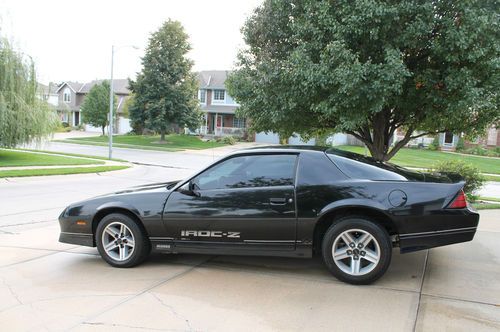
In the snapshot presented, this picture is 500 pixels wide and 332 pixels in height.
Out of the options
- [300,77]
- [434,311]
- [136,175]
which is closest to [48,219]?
[300,77]

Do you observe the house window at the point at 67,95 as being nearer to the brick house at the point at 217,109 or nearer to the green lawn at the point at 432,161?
the brick house at the point at 217,109

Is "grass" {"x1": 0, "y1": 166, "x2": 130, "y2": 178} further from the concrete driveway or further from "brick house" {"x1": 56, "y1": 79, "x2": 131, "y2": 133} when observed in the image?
"brick house" {"x1": 56, "y1": 79, "x2": 131, "y2": 133}

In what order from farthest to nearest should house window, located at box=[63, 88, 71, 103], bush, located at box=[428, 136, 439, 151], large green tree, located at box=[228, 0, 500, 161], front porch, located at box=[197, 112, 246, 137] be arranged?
house window, located at box=[63, 88, 71, 103] → front porch, located at box=[197, 112, 246, 137] → bush, located at box=[428, 136, 439, 151] → large green tree, located at box=[228, 0, 500, 161]

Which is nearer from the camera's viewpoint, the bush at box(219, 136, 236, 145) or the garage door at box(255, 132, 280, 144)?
the bush at box(219, 136, 236, 145)

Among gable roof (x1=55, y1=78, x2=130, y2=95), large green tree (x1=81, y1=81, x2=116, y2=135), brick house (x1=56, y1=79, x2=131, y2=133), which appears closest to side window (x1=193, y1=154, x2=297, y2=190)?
large green tree (x1=81, y1=81, x2=116, y2=135)

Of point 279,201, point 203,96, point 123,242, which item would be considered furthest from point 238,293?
point 203,96

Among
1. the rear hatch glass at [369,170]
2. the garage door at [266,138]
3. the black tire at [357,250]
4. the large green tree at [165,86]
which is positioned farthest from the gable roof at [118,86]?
the black tire at [357,250]

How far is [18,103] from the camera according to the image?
808 inches

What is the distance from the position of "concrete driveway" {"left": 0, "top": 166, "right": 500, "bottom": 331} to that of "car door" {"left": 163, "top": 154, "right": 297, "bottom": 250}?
0.42 meters

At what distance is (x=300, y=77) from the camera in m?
7.78

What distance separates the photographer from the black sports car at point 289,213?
15.6 ft

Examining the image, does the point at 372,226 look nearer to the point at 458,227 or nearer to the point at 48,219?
the point at 458,227

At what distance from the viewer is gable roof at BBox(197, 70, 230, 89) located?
51938 millimetres

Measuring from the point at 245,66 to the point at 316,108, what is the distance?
2.61 metres
